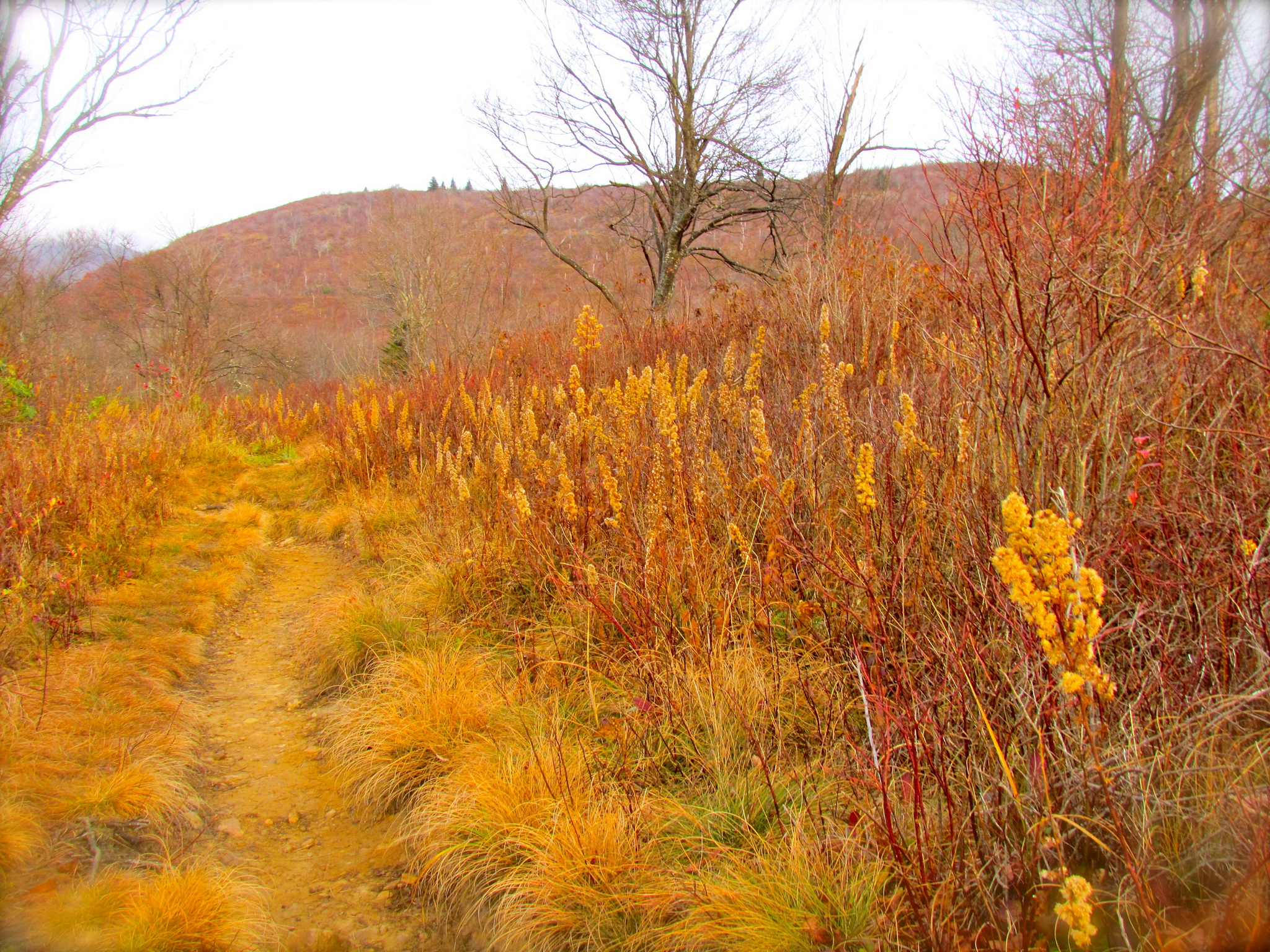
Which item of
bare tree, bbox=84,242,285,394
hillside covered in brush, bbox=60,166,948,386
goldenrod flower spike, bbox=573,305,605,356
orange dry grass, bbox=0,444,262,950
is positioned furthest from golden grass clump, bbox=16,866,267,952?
bare tree, bbox=84,242,285,394

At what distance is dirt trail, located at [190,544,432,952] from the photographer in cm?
198

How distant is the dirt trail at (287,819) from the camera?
1981 mm

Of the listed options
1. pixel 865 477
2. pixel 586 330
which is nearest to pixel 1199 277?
pixel 865 477

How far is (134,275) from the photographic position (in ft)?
74.6

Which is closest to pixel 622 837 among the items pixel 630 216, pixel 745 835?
pixel 745 835

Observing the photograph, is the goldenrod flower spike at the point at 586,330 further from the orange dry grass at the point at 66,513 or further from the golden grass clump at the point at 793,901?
the golden grass clump at the point at 793,901

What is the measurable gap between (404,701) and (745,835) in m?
1.55

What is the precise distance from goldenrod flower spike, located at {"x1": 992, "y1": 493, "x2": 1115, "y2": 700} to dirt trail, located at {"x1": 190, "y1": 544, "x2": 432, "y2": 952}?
188 centimetres

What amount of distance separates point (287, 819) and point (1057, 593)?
2.63 m

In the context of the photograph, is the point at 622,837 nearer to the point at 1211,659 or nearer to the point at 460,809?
the point at 460,809

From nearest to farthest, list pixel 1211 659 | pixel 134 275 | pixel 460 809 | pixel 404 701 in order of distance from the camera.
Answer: pixel 1211 659, pixel 460 809, pixel 404 701, pixel 134 275

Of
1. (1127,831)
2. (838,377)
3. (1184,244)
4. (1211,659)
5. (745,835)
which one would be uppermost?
(1184,244)

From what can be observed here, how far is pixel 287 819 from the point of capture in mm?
2467

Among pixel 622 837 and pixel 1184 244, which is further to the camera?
pixel 1184 244
